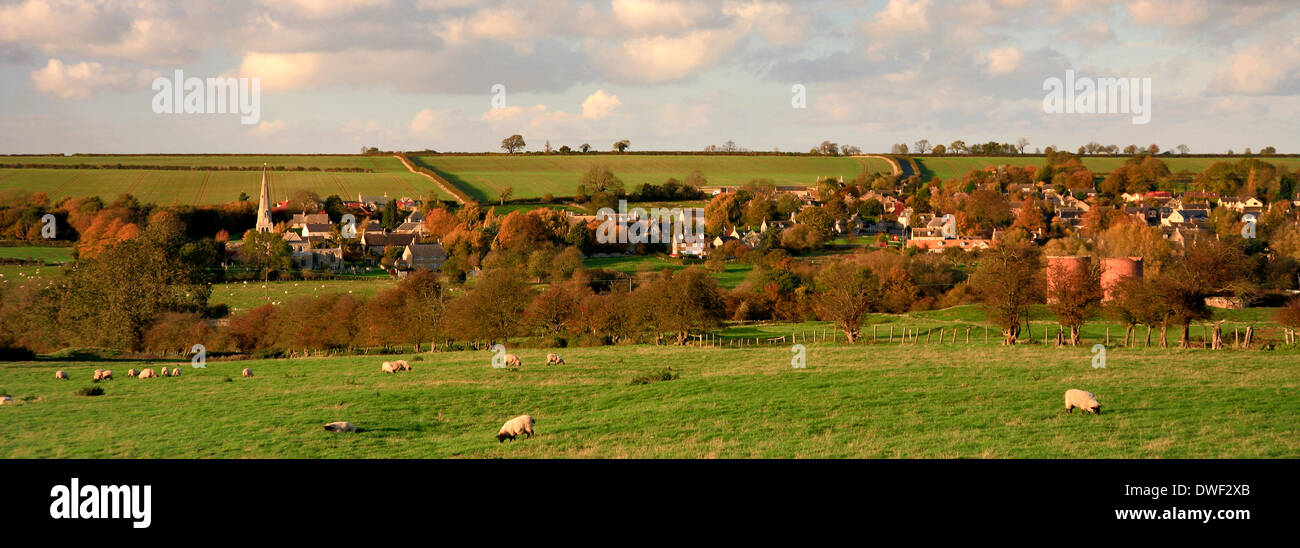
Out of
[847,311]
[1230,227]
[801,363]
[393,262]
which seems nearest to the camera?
[801,363]

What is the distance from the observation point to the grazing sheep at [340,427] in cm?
2244

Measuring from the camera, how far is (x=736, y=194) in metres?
160

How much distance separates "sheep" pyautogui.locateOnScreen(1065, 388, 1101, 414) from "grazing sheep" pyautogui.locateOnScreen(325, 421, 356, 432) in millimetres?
17224

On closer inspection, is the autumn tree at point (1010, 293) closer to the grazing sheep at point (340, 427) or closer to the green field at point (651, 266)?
the grazing sheep at point (340, 427)

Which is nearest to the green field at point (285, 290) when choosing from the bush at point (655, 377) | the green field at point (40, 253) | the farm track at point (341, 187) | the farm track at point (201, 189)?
the green field at point (40, 253)

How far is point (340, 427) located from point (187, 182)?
165 meters

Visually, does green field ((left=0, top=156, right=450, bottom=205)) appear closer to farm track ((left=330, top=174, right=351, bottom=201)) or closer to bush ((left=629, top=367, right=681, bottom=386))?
farm track ((left=330, top=174, right=351, bottom=201))

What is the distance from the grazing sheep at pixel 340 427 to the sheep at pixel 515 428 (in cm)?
385

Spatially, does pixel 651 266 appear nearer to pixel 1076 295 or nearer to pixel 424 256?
pixel 424 256

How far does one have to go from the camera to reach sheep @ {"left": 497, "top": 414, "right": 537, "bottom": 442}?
2117cm

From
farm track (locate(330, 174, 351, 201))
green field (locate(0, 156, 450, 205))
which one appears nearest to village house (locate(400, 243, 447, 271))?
green field (locate(0, 156, 450, 205))
